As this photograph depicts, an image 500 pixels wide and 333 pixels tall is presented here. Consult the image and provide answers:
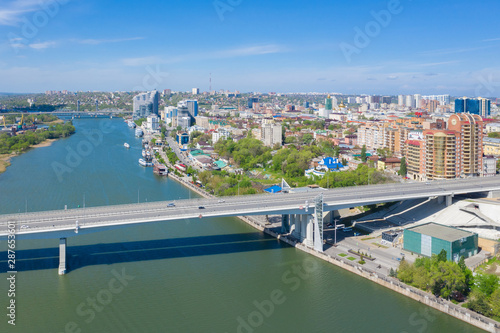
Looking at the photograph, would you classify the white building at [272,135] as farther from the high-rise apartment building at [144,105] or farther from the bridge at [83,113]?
the bridge at [83,113]

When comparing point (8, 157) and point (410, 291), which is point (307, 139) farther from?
point (410, 291)

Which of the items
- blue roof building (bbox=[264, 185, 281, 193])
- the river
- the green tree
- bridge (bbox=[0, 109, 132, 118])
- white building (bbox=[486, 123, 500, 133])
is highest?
bridge (bbox=[0, 109, 132, 118])

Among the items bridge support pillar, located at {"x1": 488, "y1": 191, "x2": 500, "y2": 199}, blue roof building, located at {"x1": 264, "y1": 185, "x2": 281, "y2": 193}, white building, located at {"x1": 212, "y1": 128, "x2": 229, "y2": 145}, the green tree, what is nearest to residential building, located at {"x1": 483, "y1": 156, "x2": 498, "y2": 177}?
bridge support pillar, located at {"x1": 488, "y1": 191, "x2": 500, "y2": 199}

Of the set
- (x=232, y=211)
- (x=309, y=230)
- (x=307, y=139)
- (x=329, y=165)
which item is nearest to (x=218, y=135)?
(x=307, y=139)

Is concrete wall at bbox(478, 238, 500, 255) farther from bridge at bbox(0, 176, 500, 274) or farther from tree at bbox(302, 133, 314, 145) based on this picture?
tree at bbox(302, 133, 314, 145)

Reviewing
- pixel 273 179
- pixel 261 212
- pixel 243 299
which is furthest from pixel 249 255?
pixel 273 179

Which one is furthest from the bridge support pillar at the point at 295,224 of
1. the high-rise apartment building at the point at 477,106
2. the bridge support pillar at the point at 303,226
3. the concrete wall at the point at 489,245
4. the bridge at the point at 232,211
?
the high-rise apartment building at the point at 477,106

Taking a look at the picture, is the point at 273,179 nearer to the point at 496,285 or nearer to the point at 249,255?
the point at 249,255
